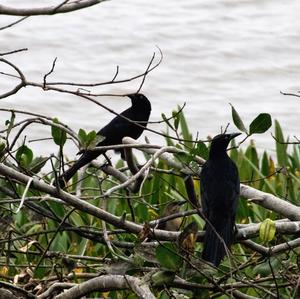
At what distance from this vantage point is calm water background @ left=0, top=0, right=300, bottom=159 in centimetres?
1023

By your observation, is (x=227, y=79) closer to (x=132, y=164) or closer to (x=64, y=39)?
(x=64, y=39)

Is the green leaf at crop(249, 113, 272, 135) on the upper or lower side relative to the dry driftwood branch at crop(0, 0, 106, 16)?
lower

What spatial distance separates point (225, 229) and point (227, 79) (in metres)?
6.57

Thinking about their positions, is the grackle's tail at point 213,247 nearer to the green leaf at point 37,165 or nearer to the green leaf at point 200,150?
the green leaf at point 200,150

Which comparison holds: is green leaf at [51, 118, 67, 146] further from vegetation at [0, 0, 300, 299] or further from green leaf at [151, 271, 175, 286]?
green leaf at [151, 271, 175, 286]

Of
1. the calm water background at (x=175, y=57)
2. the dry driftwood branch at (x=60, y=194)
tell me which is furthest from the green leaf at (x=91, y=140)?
the calm water background at (x=175, y=57)

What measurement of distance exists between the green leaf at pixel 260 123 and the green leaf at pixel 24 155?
83 centimetres

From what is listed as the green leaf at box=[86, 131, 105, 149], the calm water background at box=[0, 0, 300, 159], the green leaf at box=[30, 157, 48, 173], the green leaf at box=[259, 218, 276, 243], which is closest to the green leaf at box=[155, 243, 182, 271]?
the green leaf at box=[259, 218, 276, 243]

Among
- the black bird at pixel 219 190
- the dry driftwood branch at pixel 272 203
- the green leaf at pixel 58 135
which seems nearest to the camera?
the green leaf at pixel 58 135

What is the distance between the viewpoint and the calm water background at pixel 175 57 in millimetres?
10234

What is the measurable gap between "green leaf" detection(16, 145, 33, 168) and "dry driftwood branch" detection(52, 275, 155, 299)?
0.49m

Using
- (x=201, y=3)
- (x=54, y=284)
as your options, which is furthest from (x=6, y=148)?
(x=201, y=3)

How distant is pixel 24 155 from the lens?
480cm

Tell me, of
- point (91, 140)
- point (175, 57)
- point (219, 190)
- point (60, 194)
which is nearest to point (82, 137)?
point (91, 140)
